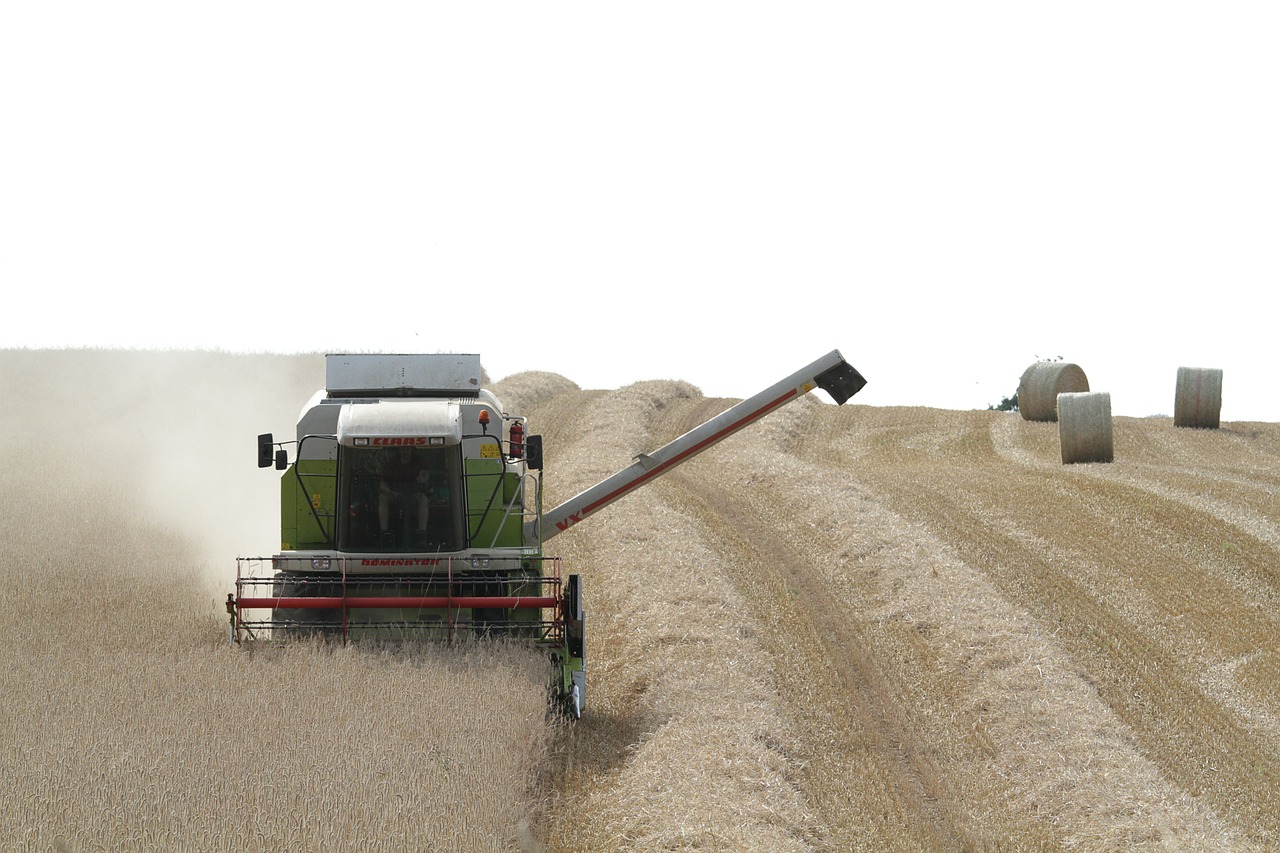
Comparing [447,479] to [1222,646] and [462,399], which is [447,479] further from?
[1222,646]

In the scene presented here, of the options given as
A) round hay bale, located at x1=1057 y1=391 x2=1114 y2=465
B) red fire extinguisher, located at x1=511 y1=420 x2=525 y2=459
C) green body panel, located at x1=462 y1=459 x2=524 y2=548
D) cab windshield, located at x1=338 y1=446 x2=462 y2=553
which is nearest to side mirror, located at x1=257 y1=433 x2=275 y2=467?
cab windshield, located at x1=338 y1=446 x2=462 y2=553

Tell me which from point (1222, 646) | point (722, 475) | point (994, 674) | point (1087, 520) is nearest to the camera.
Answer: point (994, 674)

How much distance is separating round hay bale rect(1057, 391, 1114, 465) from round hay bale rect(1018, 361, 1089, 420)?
469 centimetres

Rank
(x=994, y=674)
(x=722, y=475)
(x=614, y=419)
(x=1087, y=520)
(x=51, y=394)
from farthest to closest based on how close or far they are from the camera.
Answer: (x=51, y=394) → (x=614, y=419) → (x=722, y=475) → (x=1087, y=520) → (x=994, y=674)

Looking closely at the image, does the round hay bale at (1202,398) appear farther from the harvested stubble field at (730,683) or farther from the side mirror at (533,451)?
the side mirror at (533,451)

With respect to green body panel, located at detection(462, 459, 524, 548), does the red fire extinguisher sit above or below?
above

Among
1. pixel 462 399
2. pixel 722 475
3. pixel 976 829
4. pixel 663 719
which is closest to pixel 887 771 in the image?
pixel 976 829

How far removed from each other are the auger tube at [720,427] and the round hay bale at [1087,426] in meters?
13.0

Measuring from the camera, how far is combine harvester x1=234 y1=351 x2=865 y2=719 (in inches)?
414

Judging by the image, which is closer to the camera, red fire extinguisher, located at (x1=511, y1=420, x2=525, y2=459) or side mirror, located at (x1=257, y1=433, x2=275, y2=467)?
side mirror, located at (x1=257, y1=433, x2=275, y2=467)

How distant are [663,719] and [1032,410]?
68.8ft

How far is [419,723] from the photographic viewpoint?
28.0ft

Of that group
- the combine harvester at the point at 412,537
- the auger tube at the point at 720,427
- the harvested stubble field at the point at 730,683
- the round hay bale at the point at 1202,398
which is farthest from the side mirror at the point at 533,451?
the round hay bale at the point at 1202,398

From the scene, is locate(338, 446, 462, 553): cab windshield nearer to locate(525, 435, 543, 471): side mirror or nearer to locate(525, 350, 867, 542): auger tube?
locate(525, 435, 543, 471): side mirror
